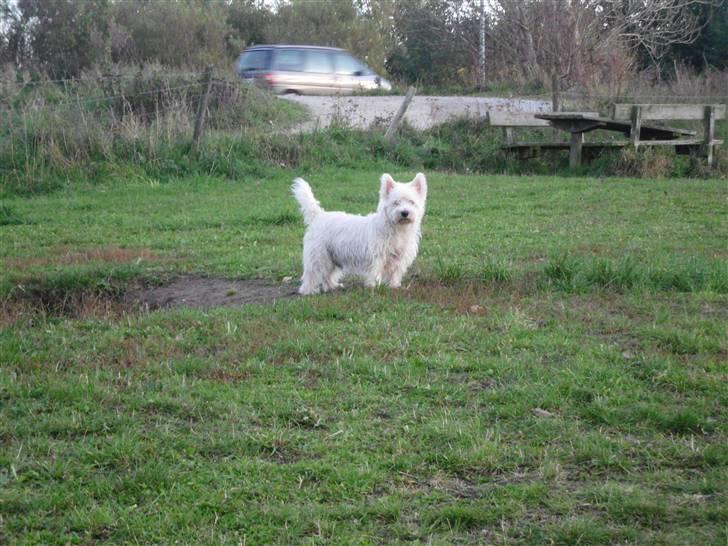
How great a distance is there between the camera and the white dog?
9188 millimetres

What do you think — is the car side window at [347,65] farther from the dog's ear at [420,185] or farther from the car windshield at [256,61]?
the dog's ear at [420,185]

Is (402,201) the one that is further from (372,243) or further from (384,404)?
(384,404)

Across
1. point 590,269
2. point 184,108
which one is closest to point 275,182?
point 184,108

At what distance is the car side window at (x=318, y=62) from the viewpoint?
31.4m

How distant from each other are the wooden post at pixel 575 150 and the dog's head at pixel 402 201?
38.2 feet

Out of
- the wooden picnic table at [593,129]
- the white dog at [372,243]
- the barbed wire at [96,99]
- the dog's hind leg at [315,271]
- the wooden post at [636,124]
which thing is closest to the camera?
the white dog at [372,243]

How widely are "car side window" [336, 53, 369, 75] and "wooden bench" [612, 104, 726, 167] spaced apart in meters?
14.9

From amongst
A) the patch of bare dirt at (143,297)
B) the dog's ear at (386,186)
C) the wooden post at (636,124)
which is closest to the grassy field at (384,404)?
the patch of bare dirt at (143,297)

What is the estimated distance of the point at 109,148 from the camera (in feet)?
58.7

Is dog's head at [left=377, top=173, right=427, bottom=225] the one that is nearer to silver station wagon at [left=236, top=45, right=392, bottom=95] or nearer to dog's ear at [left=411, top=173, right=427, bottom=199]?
dog's ear at [left=411, top=173, right=427, bottom=199]

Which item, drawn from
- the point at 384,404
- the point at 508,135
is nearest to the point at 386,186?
the point at 384,404

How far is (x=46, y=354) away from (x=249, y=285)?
324cm

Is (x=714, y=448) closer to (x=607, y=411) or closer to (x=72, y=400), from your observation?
(x=607, y=411)

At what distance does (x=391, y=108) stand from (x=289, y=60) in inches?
207
